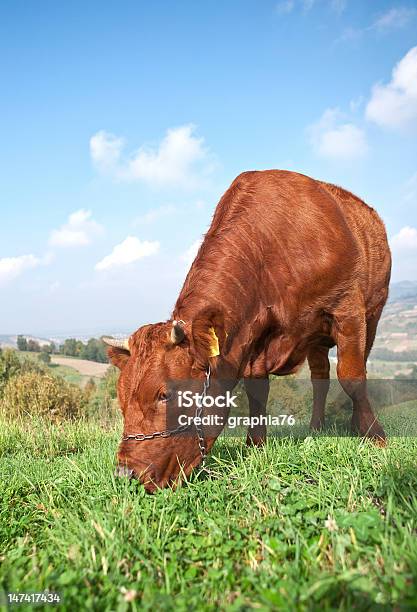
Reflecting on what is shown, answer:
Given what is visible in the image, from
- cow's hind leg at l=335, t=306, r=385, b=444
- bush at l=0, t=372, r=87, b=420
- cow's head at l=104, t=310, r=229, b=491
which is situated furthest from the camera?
bush at l=0, t=372, r=87, b=420

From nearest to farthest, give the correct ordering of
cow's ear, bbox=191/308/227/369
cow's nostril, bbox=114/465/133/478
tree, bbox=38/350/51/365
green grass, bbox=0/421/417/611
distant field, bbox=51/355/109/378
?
green grass, bbox=0/421/417/611, cow's nostril, bbox=114/465/133/478, cow's ear, bbox=191/308/227/369, distant field, bbox=51/355/109/378, tree, bbox=38/350/51/365

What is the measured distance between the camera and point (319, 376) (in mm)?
8625

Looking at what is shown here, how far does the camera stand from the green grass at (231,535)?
2482 mm

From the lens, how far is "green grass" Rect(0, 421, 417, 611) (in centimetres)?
248

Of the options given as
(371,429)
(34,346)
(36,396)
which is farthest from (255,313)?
(34,346)

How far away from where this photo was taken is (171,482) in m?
4.41

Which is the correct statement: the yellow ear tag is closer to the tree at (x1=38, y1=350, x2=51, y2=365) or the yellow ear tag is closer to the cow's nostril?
the cow's nostril

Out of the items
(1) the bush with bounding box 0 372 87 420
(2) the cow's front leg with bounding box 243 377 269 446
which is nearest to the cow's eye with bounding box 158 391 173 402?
(2) the cow's front leg with bounding box 243 377 269 446

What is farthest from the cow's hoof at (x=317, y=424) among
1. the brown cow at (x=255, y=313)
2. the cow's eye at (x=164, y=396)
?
the cow's eye at (x=164, y=396)

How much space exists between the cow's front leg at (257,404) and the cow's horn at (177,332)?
1.97 metres

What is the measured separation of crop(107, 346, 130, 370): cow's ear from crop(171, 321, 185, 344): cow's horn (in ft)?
2.07

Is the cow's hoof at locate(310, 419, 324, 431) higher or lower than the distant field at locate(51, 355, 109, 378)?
higher

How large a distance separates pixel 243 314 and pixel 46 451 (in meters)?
3.36

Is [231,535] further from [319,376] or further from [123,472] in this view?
[319,376]
